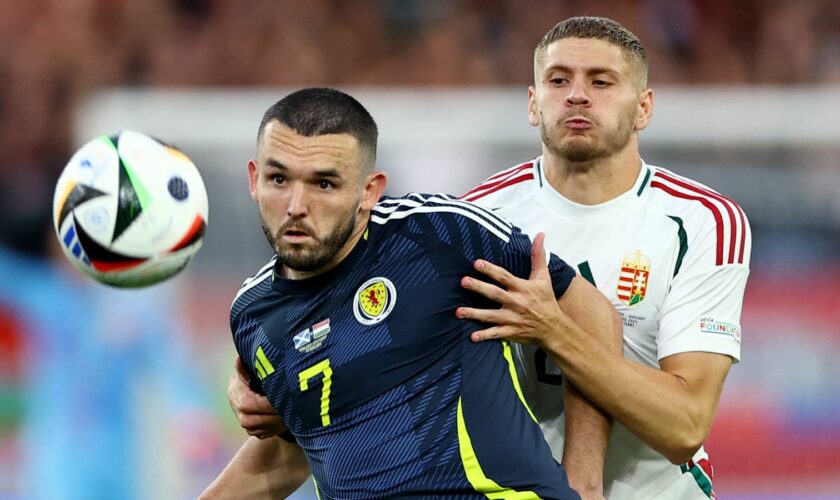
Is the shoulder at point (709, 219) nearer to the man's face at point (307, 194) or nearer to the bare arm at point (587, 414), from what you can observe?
the bare arm at point (587, 414)

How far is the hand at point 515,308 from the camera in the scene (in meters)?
3.79

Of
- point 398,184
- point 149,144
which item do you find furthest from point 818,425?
point 149,144

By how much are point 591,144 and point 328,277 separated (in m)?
1.07

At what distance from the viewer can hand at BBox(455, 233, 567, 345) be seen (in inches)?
149

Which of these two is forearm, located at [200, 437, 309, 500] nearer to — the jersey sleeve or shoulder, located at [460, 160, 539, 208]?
shoulder, located at [460, 160, 539, 208]

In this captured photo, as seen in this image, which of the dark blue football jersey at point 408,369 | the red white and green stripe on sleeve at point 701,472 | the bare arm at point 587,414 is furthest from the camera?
the red white and green stripe on sleeve at point 701,472

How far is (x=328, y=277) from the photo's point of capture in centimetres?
387

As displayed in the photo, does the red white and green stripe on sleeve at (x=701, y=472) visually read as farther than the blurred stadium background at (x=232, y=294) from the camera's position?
No

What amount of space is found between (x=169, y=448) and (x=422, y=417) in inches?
179

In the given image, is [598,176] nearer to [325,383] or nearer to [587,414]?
[587,414]

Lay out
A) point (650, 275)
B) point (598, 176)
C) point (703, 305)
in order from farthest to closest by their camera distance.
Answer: point (598, 176) → point (650, 275) → point (703, 305)

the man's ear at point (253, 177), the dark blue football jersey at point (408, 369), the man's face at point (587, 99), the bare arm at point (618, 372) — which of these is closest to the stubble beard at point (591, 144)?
the man's face at point (587, 99)

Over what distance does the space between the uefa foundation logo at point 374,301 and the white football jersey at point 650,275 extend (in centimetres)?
78

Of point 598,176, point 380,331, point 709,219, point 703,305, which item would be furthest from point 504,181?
point 380,331
